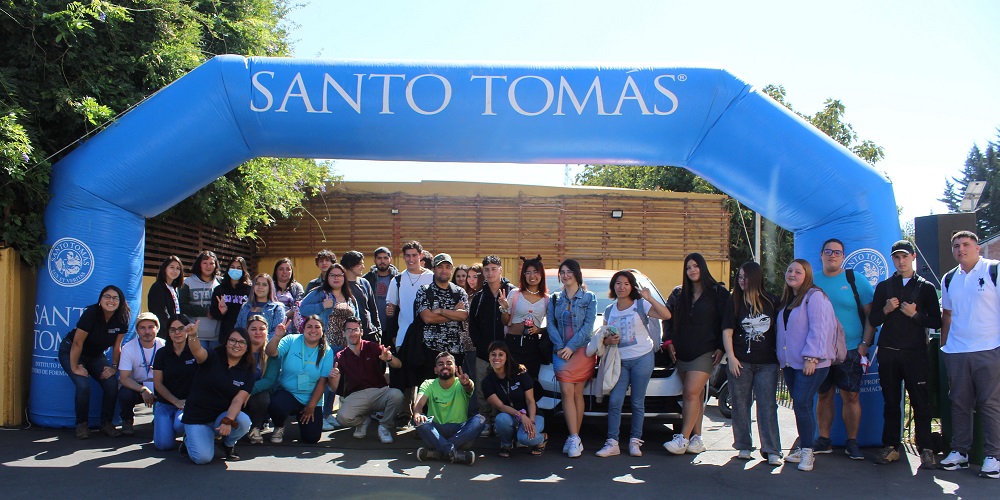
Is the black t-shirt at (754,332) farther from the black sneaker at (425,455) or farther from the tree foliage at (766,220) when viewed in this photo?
the tree foliage at (766,220)

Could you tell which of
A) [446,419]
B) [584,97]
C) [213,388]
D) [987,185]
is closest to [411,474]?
[446,419]

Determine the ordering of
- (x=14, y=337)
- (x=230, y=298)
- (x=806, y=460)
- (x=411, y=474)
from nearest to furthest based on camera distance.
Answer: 1. (x=411, y=474)
2. (x=806, y=460)
3. (x=14, y=337)
4. (x=230, y=298)

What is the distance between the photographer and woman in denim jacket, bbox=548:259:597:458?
713 cm

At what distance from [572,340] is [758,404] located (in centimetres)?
167

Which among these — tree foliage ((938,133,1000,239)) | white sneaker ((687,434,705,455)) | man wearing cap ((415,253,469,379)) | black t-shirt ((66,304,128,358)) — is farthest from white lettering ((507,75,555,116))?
tree foliage ((938,133,1000,239))

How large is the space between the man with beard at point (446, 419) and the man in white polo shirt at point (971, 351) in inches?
154

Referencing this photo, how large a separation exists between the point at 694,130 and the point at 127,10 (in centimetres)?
635

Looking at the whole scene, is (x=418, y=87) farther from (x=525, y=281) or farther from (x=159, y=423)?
(x=159, y=423)

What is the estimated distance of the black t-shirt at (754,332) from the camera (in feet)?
22.2

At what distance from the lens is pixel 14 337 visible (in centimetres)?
770

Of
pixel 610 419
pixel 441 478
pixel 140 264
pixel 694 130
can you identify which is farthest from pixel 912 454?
pixel 140 264

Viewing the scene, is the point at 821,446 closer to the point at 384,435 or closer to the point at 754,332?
the point at 754,332

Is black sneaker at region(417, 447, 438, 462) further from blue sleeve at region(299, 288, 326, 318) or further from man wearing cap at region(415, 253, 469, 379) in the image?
blue sleeve at region(299, 288, 326, 318)

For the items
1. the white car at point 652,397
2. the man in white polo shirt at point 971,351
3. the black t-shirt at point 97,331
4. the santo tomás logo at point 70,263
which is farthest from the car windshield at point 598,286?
the santo tomás logo at point 70,263
